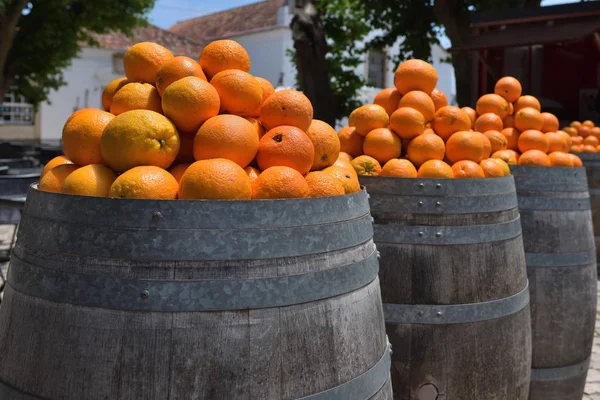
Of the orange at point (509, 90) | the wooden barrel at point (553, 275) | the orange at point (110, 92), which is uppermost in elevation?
the orange at point (509, 90)

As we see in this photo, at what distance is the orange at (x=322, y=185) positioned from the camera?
1.87 metres

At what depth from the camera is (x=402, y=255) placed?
257 centimetres

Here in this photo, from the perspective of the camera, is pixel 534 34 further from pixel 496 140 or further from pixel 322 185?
pixel 322 185

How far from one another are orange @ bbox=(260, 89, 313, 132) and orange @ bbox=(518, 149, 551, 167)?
2199 mm

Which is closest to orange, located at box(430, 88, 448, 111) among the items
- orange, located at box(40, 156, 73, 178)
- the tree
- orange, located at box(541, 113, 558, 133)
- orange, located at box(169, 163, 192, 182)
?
orange, located at box(541, 113, 558, 133)

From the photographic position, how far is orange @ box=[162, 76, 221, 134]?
1855 mm

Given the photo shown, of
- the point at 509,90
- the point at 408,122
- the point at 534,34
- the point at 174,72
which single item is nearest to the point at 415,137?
the point at 408,122

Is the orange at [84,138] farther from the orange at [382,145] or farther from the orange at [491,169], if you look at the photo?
the orange at [491,169]

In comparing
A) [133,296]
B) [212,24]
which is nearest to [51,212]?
[133,296]

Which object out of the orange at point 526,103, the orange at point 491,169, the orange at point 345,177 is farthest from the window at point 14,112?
the orange at point 345,177

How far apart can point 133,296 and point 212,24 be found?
35.6 metres

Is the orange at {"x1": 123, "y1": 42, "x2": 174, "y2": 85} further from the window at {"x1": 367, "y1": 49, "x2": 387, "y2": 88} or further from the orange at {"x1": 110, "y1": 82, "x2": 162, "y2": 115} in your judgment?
the window at {"x1": 367, "y1": 49, "x2": 387, "y2": 88}

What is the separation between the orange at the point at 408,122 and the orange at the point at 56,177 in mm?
1617

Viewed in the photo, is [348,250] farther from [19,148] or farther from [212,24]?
[212,24]
